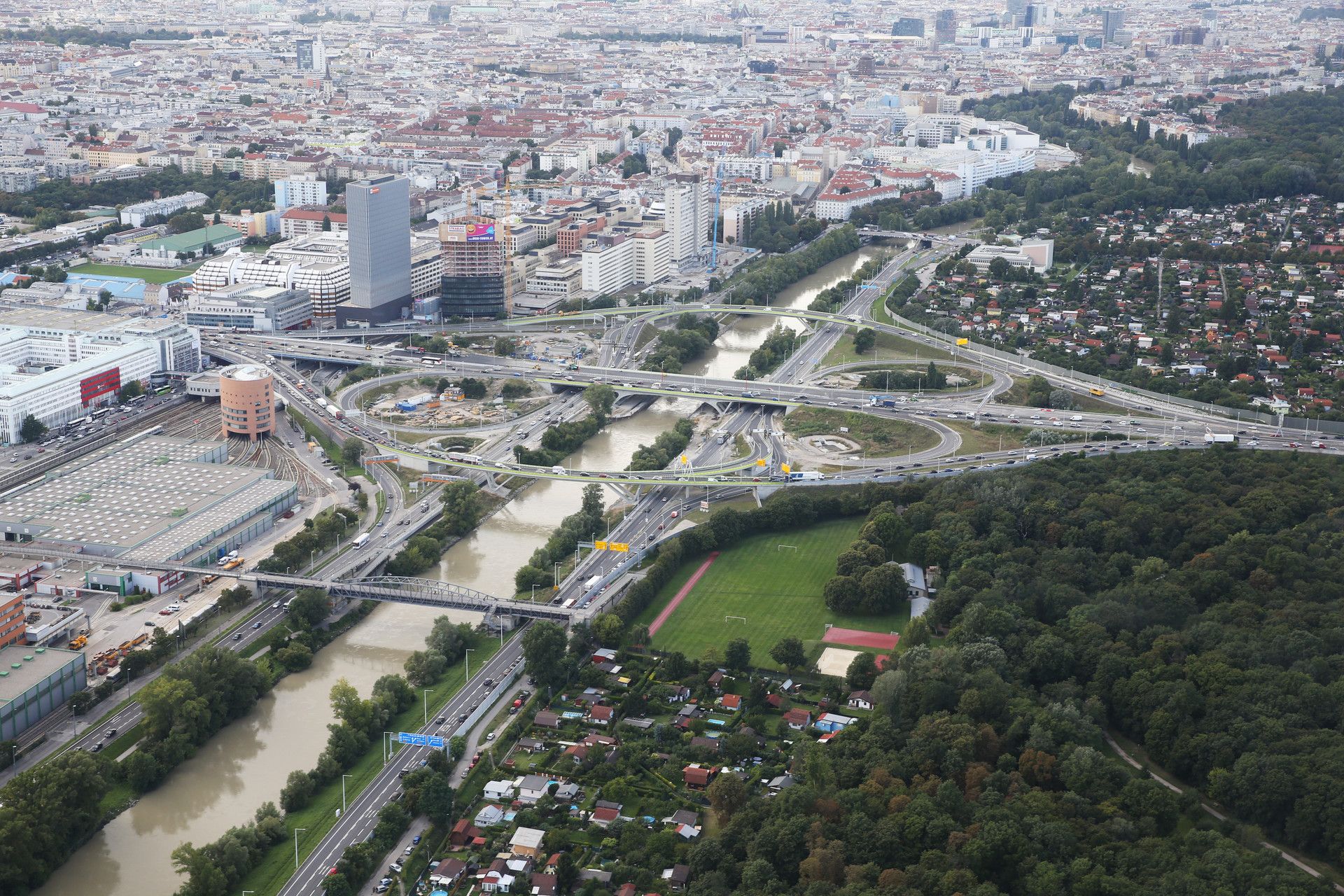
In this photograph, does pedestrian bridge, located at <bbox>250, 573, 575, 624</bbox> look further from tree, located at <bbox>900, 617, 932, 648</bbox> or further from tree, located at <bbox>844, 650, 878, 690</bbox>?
tree, located at <bbox>900, 617, 932, 648</bbox>

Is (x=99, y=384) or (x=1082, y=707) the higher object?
(x=99, y=384)

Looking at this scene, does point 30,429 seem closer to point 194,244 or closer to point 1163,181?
point 194,244

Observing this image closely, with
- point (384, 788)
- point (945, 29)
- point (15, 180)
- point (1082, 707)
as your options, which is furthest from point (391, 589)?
point (945, 29)

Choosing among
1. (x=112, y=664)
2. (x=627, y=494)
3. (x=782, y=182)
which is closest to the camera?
(x=112, y=664)

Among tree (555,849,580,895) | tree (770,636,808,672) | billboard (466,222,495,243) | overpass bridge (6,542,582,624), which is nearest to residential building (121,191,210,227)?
billboard (466,222,495,243)

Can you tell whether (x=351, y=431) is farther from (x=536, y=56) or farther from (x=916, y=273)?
(x=536, y=56)

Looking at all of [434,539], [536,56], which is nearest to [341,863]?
[434,539]
